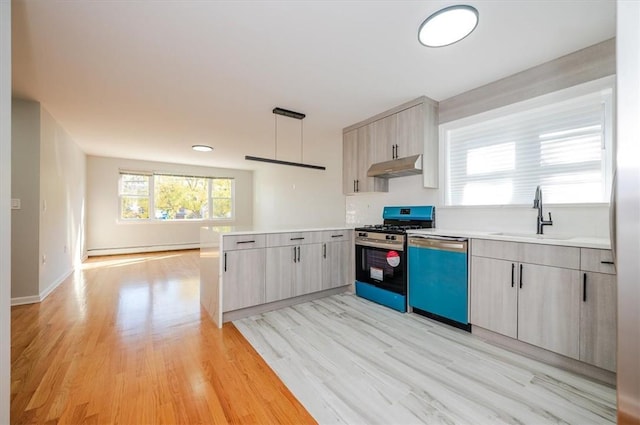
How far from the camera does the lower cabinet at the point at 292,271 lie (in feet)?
9.46

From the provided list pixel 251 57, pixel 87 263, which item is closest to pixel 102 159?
pixel 87 263

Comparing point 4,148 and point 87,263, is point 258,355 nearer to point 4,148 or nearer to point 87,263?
point 4,148

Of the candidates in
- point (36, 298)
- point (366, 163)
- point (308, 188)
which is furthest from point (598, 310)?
point (36, 298)

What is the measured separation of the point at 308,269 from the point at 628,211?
2.69 meters

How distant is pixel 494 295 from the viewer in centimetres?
220

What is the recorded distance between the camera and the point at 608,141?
2.05 metres

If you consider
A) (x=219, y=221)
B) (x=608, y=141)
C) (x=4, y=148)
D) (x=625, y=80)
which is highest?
(x=608, y=141)

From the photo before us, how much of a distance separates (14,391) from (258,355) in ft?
4.73

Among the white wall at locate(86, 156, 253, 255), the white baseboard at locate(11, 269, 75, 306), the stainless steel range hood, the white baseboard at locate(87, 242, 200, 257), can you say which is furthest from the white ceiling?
the white baseboard at locate(87, 242, 200, 257)

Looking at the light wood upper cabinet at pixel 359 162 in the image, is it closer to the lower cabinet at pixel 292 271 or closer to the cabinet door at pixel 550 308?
the lower cabinet at pixel 292 271

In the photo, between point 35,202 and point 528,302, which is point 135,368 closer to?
point 35,202

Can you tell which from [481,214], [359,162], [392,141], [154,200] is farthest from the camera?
[154,200]

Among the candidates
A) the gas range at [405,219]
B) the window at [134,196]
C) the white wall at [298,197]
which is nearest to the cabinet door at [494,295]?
the gas range at [405,219]

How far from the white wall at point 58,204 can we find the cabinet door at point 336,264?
3.49m
